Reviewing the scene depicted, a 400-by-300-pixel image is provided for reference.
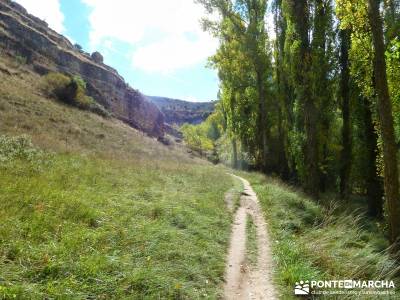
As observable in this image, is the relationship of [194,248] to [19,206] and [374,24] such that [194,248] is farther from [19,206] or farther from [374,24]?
[374,24]

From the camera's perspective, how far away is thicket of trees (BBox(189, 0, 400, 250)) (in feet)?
34.9

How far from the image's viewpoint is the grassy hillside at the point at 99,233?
5.18m

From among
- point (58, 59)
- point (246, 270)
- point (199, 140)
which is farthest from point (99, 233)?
point (199, 140)

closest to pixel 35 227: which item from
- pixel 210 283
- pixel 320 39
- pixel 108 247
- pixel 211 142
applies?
pixel 108 247

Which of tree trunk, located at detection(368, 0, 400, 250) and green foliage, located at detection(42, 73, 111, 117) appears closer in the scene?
tree trunk, located at detection(368, 0, 400, 250)

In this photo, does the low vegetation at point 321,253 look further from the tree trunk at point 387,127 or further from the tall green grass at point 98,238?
A: the tall green grass at point 98,238

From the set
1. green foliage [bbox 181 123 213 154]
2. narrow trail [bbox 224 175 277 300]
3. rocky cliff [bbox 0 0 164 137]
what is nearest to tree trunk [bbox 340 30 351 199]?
narrow trail [bbox 224 175 277 300]

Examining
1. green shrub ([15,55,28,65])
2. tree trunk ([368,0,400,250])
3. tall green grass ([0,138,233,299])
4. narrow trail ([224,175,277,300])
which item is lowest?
narrow trail ([224,175,277,300])

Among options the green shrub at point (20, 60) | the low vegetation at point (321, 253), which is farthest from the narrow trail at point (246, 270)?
the green shrub at point (20, 60)

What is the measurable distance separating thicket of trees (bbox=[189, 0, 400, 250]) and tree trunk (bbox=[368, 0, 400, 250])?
0.08 feet

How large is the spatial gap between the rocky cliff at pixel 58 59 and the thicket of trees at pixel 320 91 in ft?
78.8

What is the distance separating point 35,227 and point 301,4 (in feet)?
51.3

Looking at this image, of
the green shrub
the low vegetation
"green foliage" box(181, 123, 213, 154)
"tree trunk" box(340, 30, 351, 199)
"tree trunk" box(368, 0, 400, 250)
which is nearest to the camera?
the low vegetation

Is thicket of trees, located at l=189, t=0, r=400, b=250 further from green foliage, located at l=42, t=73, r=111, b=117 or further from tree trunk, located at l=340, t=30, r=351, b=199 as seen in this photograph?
green foliage, located at l=42, t=73, r=111, b=117
